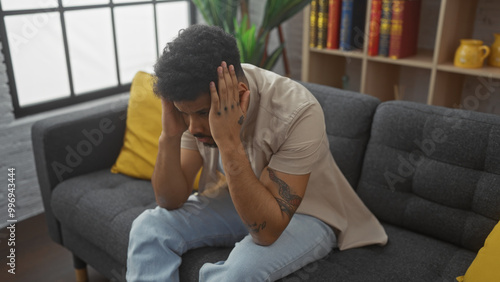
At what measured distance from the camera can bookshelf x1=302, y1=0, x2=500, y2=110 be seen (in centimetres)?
205

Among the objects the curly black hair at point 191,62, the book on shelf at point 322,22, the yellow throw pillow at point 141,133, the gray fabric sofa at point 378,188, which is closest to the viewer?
the curly black hair at point 191,62

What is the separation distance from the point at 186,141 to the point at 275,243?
44 cm

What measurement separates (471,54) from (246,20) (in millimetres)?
1123

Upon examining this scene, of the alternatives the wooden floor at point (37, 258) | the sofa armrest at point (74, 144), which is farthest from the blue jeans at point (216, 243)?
the wooden floor at point (37, 258)

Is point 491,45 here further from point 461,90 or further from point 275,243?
point 275,243

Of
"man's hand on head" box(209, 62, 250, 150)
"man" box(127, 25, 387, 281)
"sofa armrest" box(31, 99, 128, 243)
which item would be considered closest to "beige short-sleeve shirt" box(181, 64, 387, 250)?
"man" box(127, 25, 387, 281)

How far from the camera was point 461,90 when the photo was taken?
232cm

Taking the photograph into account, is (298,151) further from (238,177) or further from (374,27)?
(374,27)

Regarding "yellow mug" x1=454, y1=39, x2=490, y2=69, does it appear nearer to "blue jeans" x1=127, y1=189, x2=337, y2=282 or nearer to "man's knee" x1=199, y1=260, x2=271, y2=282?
"blue jeans" x1=127, y1=189, x2=337, y2=282

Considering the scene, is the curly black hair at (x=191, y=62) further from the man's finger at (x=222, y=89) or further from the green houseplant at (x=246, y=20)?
the green houseplant at (x=246, y=20)

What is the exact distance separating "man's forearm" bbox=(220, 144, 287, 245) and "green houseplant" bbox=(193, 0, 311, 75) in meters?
1.21

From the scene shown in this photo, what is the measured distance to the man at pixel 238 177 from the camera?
3.53 ft

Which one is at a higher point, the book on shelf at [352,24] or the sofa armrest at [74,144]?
the book on shelf at [352,24]

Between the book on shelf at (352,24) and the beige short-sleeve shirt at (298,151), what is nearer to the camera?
the beige short-sleeve shirt at (298,151)
